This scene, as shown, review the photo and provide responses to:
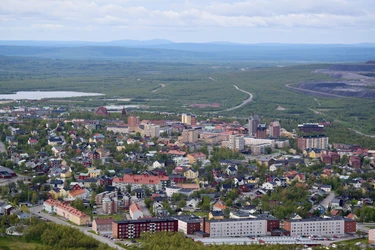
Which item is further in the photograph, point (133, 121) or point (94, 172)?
point (133, 121)

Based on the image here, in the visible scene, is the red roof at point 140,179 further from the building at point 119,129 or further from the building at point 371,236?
the building at point 119,129

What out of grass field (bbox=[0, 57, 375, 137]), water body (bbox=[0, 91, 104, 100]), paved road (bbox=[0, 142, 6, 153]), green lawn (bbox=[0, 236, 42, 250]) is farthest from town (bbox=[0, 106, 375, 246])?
water body (bbox=[0, 91, 104, 100])

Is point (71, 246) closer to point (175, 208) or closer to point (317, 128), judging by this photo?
point (175, 208)

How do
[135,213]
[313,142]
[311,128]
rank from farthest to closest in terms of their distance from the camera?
[311,128], [313,142], [135,213]

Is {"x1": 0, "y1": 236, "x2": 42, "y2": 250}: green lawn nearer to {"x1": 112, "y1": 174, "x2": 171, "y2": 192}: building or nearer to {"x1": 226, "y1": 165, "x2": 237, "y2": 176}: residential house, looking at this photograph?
{"x1": 112, "y1": 174, "x2": 171, "y2": 192}: building

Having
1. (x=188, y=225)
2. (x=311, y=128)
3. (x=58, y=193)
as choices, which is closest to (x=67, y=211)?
(x=58, y=193)

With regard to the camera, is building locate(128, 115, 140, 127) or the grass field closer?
building locate(128, 115, 140, 127)

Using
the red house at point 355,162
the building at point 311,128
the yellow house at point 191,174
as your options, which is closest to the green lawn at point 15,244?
the yellow house at point 191,174

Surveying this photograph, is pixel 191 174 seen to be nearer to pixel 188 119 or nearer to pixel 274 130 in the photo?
pixel 274 130
